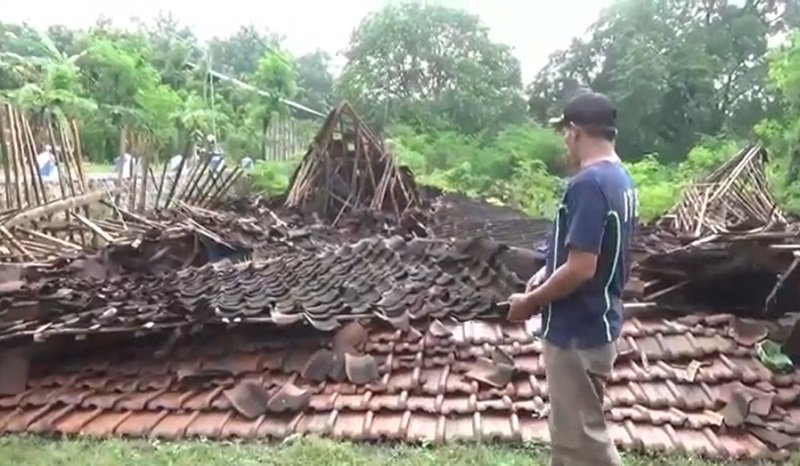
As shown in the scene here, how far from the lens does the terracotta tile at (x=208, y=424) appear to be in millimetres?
2680

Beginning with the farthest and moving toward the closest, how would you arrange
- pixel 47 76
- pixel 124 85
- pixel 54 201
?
1. pixel 124 85
2. pixel 47 76
3. pixel 54 201

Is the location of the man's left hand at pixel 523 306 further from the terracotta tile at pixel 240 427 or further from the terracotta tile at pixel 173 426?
the terracotta tile at pixel 173 426

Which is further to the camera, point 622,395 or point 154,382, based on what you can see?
point 154,382

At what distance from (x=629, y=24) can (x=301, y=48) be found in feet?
23.7

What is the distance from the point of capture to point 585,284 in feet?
6.16

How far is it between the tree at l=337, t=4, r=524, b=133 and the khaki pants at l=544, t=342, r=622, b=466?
1330cm

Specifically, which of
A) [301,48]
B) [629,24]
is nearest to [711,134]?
Answer: [629,24]

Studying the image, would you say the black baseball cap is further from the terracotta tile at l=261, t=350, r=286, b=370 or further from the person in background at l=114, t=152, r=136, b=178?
the person in background at l=114, t=152, r=136, b=178

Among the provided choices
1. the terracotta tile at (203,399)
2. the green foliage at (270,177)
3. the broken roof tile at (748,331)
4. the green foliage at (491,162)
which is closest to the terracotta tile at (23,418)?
the terracotta tile at (203,399)

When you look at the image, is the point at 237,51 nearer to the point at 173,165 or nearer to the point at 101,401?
the point at 173,165

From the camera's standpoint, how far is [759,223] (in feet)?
13.9

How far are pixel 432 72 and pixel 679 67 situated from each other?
4.78 m

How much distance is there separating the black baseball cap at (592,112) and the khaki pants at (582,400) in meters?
0.53

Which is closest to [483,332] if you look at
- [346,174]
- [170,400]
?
[170,400]
